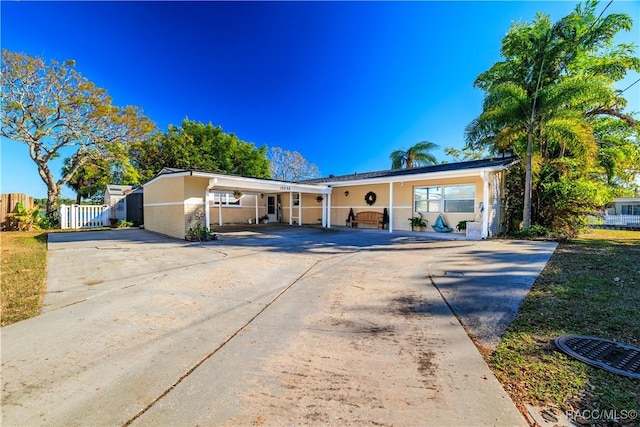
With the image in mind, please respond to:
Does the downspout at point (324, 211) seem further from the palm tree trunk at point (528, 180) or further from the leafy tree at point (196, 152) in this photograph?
the leafy tree at point (196, 152)

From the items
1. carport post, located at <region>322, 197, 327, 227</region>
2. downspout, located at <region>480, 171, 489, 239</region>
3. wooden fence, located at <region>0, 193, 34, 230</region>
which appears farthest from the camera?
carport post, located at <region>322, 197, 327, 227</region>

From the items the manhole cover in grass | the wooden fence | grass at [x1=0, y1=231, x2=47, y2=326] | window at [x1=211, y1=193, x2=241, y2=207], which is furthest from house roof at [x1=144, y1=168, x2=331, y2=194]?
the manhole cover in grass

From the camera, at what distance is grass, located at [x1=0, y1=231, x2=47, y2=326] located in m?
3.53

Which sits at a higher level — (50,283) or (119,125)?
(119,125)

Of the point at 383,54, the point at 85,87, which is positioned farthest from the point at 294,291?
the point at 85,87

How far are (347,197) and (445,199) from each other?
564cm

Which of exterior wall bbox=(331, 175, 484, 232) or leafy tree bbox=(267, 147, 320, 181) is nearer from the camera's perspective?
exterior wall bbox=(331, 175, 484, 232)

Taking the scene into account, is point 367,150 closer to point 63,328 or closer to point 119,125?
point 119,125

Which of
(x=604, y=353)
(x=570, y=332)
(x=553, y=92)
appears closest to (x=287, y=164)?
(x=553, y=92)

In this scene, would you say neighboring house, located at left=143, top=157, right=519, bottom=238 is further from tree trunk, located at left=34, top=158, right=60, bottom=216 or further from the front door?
tree trunk, located at left=34, top=158, right=60, bottom=216

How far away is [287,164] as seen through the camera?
121 feet

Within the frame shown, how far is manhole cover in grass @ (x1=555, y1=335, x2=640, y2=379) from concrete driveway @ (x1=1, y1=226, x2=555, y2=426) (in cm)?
59

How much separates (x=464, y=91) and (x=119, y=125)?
21.6 meters

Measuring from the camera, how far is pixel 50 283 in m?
4.80
